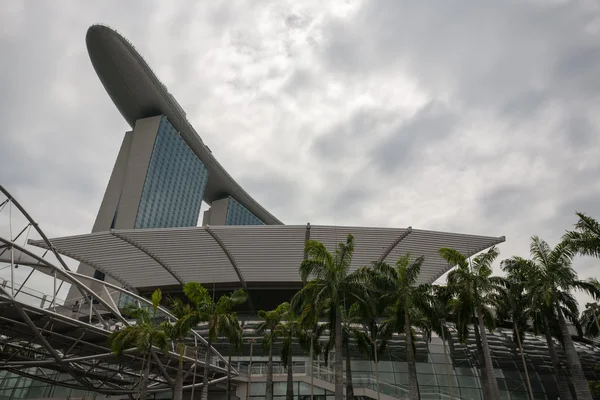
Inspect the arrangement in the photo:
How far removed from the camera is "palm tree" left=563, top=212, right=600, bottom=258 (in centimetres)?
2256

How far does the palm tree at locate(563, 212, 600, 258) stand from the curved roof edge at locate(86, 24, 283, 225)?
96.5 m

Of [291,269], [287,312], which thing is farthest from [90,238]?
[287,312]

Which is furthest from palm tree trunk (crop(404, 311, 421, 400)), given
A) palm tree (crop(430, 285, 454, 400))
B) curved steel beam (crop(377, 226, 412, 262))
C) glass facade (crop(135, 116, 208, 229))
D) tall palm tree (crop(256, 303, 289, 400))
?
glass facade (crop(135, 116, 208, 229))

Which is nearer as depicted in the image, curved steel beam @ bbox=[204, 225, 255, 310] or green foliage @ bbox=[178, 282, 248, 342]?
green foliage @ bbox=[178, 282, 248, 342]

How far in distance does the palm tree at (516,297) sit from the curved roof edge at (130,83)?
91686 mm

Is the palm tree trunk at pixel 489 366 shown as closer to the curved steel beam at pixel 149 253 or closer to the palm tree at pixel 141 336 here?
the palm tree at pixel 141 336

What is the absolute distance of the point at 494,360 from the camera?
46.6m

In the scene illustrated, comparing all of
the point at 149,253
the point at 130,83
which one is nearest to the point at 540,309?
the point at 149,253

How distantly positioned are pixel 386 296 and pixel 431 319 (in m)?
3.32

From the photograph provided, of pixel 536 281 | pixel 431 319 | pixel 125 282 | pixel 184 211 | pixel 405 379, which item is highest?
pixel 184 211

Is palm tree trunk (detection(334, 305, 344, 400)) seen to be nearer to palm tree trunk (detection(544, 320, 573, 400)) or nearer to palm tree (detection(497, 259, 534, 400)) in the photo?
palm tree (detection(497, 259, 534, 400))

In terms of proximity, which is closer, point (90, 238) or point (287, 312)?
point (287, 312)

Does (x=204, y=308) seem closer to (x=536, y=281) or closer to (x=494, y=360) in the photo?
(x=536, y=281)

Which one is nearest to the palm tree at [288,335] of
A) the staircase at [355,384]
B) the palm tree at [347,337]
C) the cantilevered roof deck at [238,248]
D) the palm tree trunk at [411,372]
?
the palm tree at [347,337]
